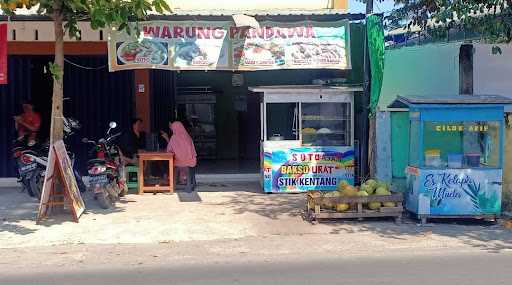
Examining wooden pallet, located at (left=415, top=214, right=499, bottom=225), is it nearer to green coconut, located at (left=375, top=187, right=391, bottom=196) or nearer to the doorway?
green coconut, located at (left=375, top=187, right=391, bottom=196)

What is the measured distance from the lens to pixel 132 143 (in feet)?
39.5

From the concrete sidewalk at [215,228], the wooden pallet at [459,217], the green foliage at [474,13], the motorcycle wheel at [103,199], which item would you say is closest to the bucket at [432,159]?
the wooden pallet at [459,217]

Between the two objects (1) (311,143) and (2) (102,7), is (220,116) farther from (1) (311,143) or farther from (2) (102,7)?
(2) (102,7)

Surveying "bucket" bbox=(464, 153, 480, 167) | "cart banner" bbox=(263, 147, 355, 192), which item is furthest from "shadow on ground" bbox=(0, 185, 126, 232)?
"bucket" bbox=(464, 153, 480, 167)

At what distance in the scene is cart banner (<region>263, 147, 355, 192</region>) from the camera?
11352 mm

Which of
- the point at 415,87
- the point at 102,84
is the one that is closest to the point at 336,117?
the point at 415,87

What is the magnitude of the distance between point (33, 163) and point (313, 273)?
5848mm

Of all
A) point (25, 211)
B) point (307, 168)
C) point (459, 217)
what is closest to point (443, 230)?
point (459, 217)

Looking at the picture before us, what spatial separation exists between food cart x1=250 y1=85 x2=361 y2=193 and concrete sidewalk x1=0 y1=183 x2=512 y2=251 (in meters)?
0.69

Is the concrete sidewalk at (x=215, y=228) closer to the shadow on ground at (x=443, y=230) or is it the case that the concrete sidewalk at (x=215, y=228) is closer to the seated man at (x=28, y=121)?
the shadow on ground at (x=443, y=230)

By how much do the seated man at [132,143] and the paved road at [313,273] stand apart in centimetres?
515

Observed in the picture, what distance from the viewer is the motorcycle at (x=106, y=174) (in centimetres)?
975

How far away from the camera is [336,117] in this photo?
1176 centimetres

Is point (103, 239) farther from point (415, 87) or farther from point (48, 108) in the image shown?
point (415, 87)
